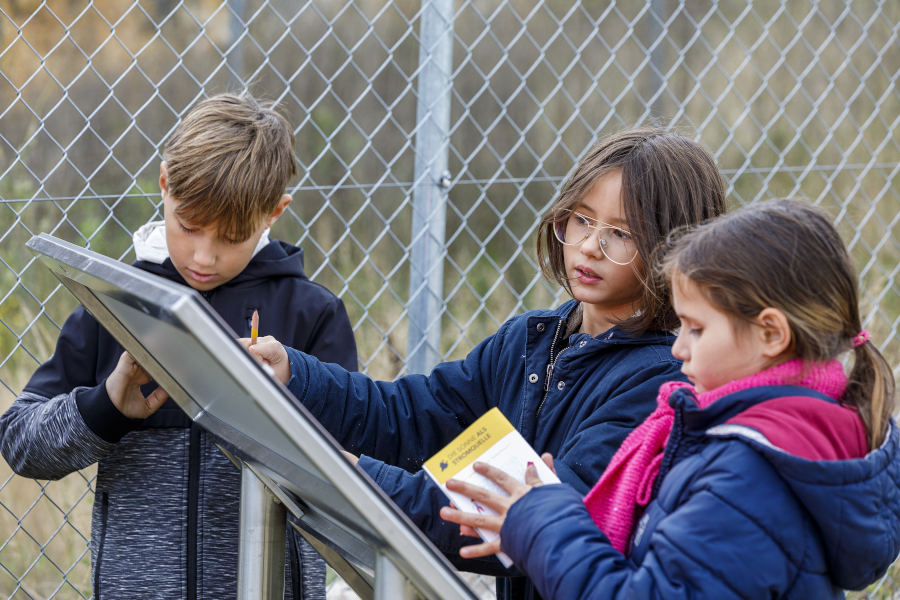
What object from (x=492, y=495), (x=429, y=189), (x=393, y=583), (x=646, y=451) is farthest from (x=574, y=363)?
(x=429, y=189)

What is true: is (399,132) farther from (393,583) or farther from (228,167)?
(393,583)

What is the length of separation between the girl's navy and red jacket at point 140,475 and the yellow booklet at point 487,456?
710mm

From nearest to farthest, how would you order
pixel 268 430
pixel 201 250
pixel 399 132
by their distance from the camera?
pixel 268 430 → pixel 201 250 → pixel 399 132

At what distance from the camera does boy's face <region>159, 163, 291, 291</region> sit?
6.30 ft

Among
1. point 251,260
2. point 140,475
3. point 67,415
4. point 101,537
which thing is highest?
point 251,260

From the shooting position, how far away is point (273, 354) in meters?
1.80

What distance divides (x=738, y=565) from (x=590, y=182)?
78 centimetres

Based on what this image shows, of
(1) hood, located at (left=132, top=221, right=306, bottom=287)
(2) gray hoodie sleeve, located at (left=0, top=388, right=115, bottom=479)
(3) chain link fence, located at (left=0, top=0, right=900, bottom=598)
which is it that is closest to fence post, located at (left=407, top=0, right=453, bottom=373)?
(3) chain link fence, located at (left=0, top=0, right=900, bottom=598)

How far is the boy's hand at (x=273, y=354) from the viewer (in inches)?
70.0

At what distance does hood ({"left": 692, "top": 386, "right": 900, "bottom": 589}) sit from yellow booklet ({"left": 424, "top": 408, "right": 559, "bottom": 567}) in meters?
0.23

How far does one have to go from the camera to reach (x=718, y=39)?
246 inches

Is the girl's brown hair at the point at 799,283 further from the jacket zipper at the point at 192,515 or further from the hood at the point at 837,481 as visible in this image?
the jacket zipper at the point at 192,515

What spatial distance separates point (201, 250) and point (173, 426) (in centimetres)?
36

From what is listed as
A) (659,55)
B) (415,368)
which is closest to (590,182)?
(415,368)
